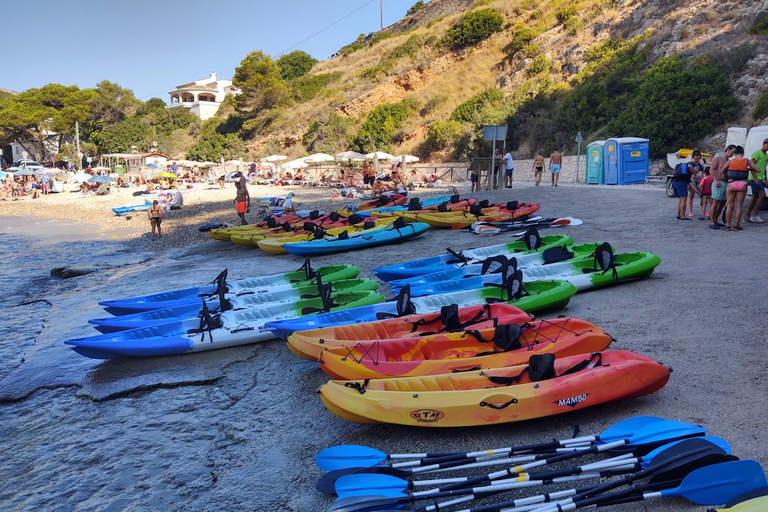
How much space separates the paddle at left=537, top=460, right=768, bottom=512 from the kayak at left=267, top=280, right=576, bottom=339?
2.98m

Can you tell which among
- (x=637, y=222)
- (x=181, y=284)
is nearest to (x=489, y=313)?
(x=181, y=284)

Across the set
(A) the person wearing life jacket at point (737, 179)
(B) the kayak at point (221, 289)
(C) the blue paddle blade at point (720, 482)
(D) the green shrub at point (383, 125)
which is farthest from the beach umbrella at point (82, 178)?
(C) the blue paddle blade at point (720, 482)

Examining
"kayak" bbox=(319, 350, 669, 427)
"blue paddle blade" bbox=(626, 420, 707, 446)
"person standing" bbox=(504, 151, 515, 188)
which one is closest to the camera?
"blue paddle blade" bbox=(626, 420, 707, 446)

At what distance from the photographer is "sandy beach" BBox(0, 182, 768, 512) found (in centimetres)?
359

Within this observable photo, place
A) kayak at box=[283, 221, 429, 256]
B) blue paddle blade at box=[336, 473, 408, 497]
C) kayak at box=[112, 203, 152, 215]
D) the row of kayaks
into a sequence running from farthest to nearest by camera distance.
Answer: kayak at box=[112, 203, 152, 215], kayak at box=[283, 221, 429, 256], the row of kayaks, blue paddle blade at box=[336, 473, 408, 497]

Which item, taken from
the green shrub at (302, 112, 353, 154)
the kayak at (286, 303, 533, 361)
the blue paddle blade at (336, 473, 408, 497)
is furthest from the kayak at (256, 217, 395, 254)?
the green shrub at (302, 112, 353, 154)

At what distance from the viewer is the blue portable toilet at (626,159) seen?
17.6 metres

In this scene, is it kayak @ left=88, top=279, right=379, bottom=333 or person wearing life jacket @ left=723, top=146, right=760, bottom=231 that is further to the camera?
person wearing life jacket @ left=723, top=146, right=760, bottom=231

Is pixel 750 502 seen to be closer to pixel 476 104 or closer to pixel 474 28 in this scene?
pixel 476 104

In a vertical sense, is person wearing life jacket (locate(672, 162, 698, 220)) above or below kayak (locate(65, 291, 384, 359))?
above

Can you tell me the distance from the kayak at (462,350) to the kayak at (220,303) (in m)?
1.72

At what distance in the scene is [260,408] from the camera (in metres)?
4.59

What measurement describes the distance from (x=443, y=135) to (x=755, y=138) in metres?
22.9

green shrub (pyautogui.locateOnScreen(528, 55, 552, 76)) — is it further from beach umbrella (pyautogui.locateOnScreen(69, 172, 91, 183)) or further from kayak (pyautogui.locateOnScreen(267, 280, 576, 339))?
kayak (pyautogui.locateOnScreen(267, 280, 576, 339))
